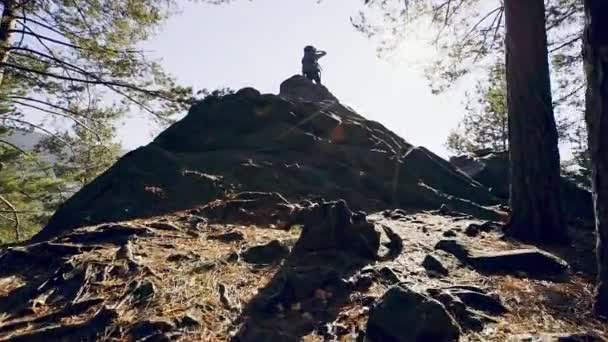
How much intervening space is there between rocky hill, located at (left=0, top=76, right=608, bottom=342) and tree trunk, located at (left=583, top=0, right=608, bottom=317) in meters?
0.42

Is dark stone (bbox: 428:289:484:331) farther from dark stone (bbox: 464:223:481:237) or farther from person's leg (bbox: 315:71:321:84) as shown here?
person's leg (bbox: 315:71:321:84)

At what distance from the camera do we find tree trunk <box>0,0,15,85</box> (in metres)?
8.43

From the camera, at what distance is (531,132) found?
5.52m

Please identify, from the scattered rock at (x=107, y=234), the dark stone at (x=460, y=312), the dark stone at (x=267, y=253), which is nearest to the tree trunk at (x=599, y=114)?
the dark stone at (x=460, y=312)

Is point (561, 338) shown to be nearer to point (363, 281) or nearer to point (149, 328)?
point (363, 281)

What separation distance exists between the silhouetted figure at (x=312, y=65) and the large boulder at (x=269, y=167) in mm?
3080

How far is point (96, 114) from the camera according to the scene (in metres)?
10.8

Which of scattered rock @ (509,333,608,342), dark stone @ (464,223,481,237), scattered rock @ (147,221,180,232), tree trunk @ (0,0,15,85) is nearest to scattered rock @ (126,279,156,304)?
scattered rock @ (147,221,180,232)

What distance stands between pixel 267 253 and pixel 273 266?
316 millimetres

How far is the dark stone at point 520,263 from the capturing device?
4.21 metres

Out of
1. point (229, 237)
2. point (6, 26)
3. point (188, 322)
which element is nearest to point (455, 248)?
point (229, 237)

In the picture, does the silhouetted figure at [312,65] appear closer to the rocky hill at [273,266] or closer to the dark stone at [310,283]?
the rocky hill at [273,266]

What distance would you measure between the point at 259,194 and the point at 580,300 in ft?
14.5

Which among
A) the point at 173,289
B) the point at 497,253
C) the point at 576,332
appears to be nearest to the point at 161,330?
the point at 173,289
